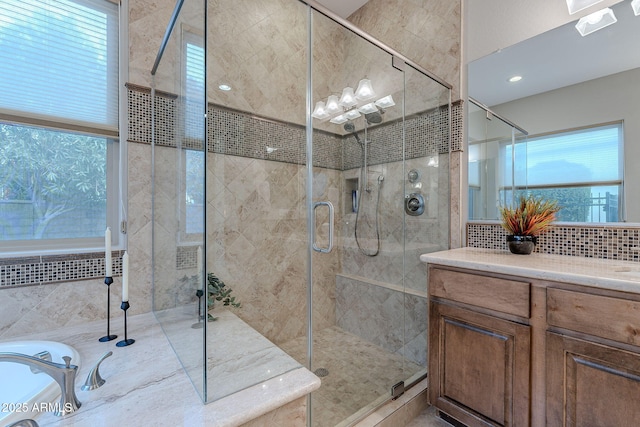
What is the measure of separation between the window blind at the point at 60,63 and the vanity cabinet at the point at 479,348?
217cm

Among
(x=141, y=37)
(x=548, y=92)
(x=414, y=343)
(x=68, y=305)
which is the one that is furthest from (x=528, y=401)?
(x=141, y=37)

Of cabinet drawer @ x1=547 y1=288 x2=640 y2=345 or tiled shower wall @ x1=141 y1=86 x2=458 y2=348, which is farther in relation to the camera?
tiled shower wall @ x1=141 y1=86 x2=458 y2=348

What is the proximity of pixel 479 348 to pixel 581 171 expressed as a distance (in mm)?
1134

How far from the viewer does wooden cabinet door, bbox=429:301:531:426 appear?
117 cm

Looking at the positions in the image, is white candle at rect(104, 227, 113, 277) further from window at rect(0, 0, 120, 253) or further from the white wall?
the white wall

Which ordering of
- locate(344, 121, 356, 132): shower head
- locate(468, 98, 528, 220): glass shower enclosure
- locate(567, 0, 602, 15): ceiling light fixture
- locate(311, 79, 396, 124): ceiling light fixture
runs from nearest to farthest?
1. locate(567, 0, 602, 15): ceiling light fixture
2. locate(468, 98, 528, 220): glass shower enclosure
3. locate(311, 79, 396, 124): ceiling light fixture
4. locate(344, 121, 356, 132): shower head

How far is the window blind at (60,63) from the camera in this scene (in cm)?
139

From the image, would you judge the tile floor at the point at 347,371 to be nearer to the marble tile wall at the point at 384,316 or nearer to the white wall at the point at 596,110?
the marble tile wall at the point at 384,316

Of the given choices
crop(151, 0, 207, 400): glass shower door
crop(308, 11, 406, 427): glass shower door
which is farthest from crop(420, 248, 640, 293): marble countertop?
crop(151, 0, 207, 400): glass shower door

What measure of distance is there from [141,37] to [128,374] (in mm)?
1864

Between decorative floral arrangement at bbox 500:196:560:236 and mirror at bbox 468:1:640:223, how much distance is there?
291mm

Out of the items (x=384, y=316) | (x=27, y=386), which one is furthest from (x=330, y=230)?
(x=27, y=386)

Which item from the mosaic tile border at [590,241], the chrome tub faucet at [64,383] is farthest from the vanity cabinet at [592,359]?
the chrome tub faucet at [64,383]

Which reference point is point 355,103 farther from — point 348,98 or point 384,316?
point 384,316
